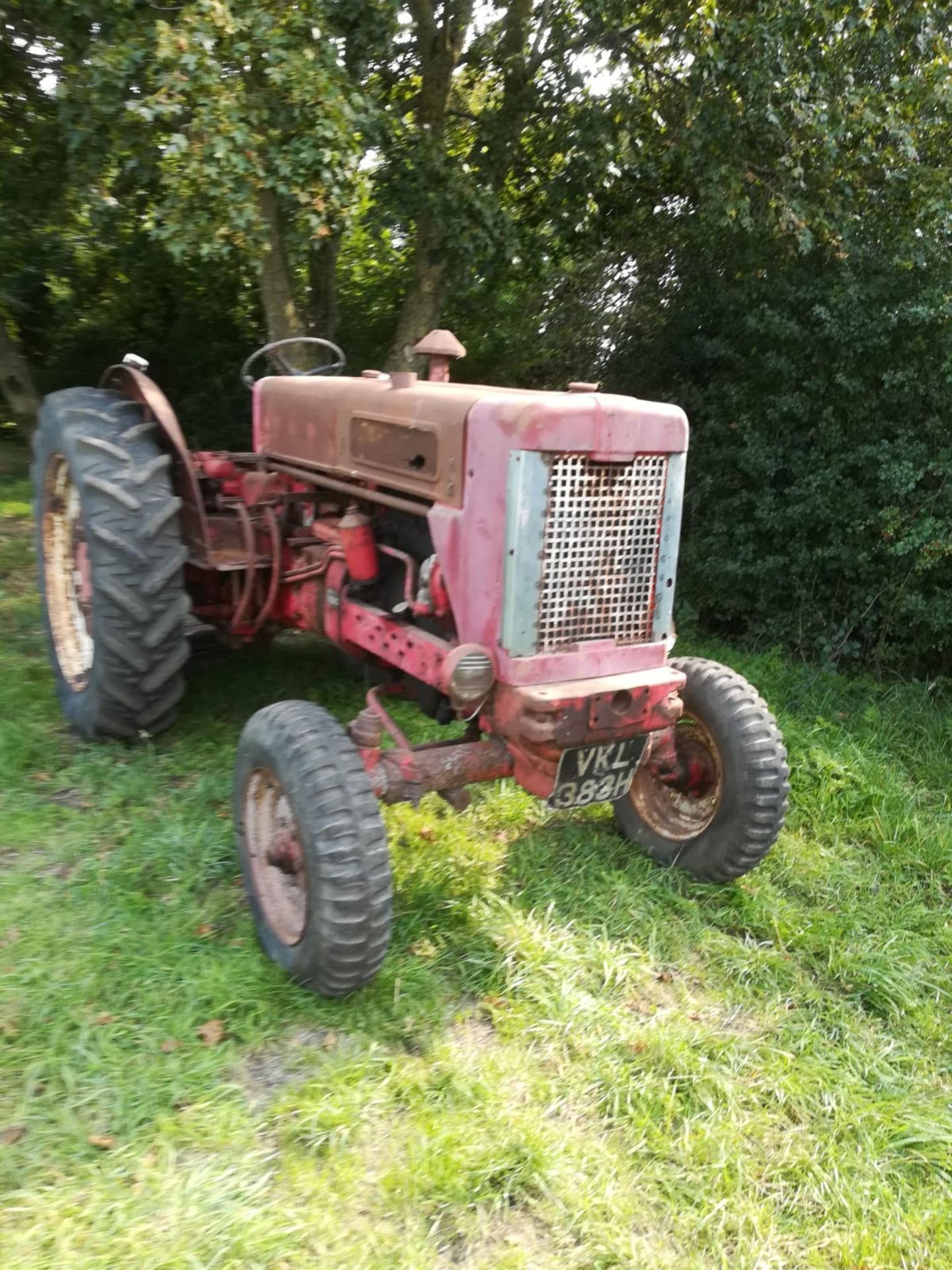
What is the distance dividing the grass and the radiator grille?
0.93 meters

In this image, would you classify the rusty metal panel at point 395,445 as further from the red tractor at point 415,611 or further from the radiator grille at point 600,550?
the radiator grille at point 600,550

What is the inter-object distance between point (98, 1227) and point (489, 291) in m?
7.48

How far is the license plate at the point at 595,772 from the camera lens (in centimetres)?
253

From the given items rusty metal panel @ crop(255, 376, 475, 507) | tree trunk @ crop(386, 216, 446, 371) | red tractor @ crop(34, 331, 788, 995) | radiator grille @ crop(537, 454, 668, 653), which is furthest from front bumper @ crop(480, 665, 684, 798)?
tree trunk @ crop(386, 216, 446, 371)

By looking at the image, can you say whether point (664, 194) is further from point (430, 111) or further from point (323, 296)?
point (323, 296)

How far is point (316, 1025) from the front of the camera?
2391 millimetres

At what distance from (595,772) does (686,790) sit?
727mm

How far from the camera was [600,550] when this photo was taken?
2.53m

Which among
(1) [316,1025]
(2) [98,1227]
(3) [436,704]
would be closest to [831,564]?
(3) [436,704]

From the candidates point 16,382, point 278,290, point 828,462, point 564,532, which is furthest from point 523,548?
point 16,382

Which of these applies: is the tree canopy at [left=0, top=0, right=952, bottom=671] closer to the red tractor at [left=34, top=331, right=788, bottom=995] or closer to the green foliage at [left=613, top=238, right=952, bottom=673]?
the green foliage at [left=613, top=238, right=952, bottom=673]

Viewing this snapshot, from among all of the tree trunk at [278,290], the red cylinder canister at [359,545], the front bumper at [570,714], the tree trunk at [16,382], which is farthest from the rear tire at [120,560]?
the tree trunk at [16,382]

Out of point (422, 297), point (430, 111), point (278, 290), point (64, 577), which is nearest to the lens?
point (64, 577)

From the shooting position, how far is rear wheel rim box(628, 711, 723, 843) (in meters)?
3.09
